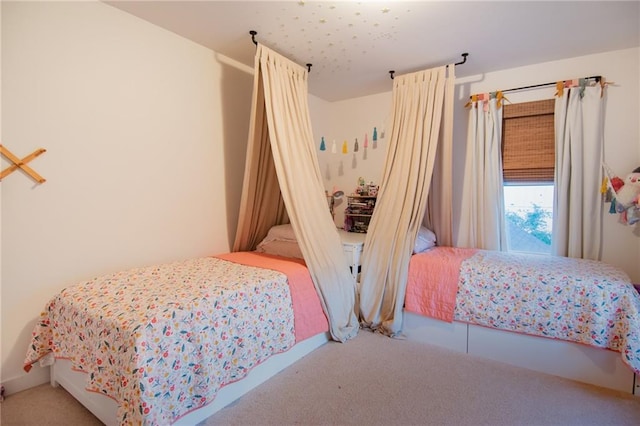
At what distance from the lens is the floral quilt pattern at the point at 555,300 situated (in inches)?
74.4

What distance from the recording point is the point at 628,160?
251 cm

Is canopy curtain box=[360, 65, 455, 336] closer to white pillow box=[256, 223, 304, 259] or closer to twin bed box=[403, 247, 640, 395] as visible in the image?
twin bed box=[403, 247, 640, 395]

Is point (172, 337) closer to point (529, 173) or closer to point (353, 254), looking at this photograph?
point (353, 254)

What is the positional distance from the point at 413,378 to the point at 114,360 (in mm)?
1684

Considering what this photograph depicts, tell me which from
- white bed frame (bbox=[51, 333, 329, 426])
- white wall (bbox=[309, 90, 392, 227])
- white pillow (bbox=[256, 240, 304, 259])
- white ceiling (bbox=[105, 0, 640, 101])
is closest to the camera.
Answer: white bed frame (bbox=[51, 333, 329, 426])

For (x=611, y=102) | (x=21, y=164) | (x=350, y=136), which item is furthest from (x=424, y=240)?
(x=21, y=164)

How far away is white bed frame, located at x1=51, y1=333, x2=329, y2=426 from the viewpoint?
1541 mm

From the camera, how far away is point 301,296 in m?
2.20

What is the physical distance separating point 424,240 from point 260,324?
172cm

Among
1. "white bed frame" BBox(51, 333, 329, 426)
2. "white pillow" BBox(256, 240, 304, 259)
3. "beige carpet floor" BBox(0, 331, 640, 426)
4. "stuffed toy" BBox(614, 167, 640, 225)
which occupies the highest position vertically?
"stuffed toy" BBox(614, 167, 640, 225)

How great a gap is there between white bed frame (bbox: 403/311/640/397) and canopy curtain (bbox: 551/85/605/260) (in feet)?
3.02

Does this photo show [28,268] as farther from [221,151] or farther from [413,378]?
[413,378]

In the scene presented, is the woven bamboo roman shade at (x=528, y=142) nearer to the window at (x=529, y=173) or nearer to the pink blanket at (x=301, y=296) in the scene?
the window at (x=529, y=173)

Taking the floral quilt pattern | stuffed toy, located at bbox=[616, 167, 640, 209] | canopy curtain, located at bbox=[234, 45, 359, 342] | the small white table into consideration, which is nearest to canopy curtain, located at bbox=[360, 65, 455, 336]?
Answer: the small white table
